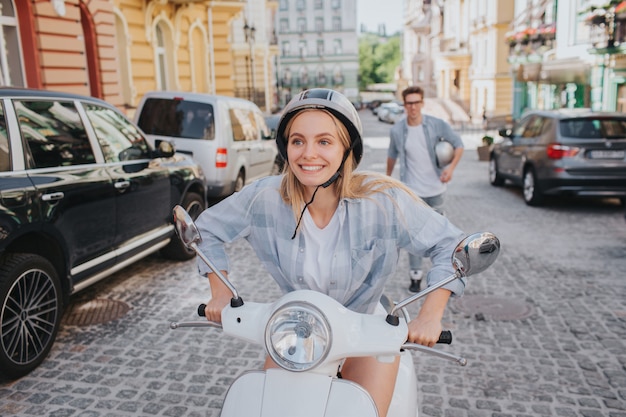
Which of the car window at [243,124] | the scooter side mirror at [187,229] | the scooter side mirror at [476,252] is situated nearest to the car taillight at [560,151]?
the car window at [243,124]

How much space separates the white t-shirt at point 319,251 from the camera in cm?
230

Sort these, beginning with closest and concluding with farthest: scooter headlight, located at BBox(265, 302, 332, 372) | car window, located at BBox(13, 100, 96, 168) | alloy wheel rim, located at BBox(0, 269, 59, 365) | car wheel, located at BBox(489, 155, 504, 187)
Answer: scooter headlight, located at BBox(265, 302, 332, 372)
alloy wheel rim, located at BBox(0, 269, 59, 365)
car window, located at BBox(13, 100, 96, 168)
car wheel, located at BBox(489, 155, 504, 187)

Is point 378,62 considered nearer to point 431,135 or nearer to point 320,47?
point 320,47

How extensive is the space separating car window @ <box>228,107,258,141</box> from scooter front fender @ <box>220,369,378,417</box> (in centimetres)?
864

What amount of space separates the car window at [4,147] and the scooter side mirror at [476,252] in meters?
3.39

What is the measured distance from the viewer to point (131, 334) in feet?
16.2

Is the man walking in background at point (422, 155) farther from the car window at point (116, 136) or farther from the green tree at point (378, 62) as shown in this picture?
the green tree at point (378, 62)

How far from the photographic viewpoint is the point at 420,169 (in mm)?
5930

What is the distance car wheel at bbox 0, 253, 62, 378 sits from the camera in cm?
386

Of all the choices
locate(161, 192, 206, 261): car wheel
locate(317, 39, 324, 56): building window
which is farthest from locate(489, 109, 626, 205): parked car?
locate(317, 39, 324, 56): building window

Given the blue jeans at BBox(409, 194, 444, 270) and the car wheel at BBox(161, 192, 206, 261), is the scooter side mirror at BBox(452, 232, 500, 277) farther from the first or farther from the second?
the car wheel at BBox(161, 192, 206, 261)

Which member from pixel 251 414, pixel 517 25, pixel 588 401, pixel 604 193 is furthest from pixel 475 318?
pixel 517 25

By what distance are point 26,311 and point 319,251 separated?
2622 mm

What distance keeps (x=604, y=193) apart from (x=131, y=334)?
309 inches
